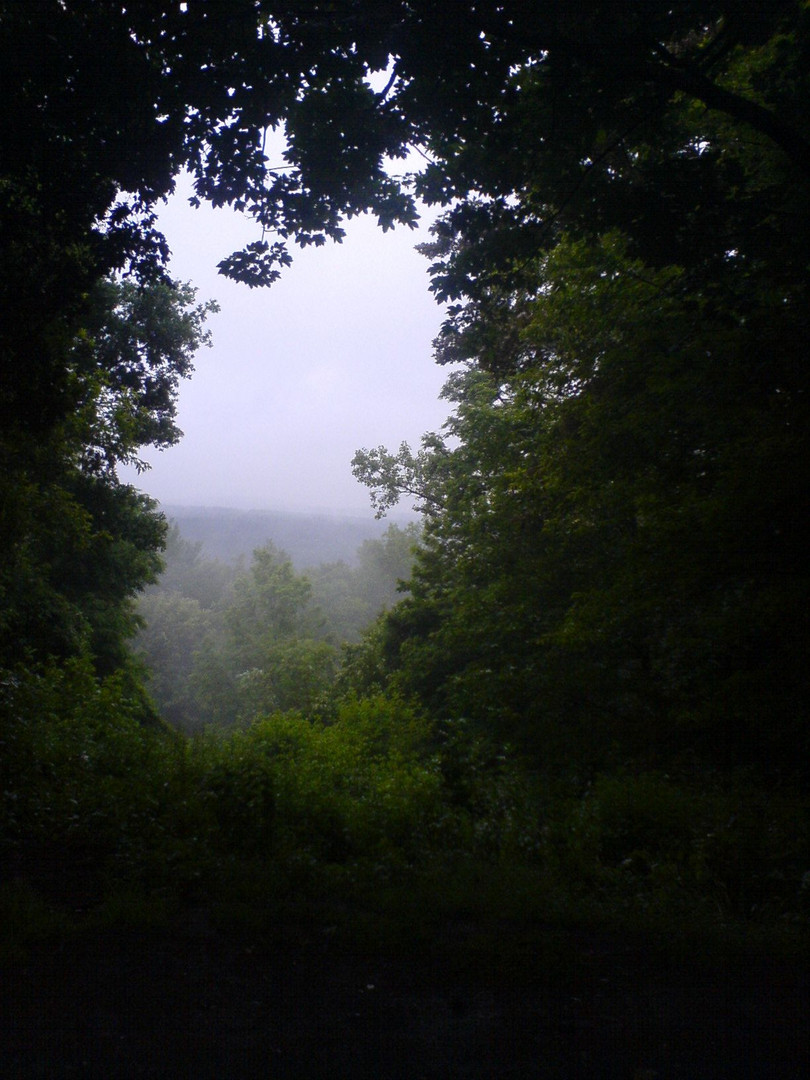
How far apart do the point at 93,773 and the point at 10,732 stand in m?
1.29

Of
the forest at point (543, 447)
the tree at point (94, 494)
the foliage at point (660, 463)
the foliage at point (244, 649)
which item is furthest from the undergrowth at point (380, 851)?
the foliage at point (244, 649)

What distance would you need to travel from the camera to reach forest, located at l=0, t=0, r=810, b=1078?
553 cm

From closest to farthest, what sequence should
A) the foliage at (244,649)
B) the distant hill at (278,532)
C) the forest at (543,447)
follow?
the forest at (543,447) < the foliage at (244,649) < the distant hill at (278,532)

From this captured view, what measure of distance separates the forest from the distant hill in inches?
5603

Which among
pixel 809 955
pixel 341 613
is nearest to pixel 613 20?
pixel 809 955

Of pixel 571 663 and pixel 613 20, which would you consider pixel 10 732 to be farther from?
pixel 613 20

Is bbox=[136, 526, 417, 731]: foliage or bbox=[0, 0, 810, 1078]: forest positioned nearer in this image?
bbox=[0, 0, 810, 1078]: forest

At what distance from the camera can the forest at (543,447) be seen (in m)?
5.53

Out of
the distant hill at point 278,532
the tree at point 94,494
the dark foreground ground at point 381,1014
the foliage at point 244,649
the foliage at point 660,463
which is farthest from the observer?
the distant hill at point 278,532

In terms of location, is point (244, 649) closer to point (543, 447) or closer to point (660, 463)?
point (543, 447)

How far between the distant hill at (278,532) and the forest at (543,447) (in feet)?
467

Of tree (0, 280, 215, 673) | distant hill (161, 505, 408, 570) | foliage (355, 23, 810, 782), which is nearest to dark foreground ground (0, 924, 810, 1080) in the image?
foliage (355, 23, 810, 782)

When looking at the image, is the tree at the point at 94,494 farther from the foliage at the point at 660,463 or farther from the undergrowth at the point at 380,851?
the foliage at the point at 660,463

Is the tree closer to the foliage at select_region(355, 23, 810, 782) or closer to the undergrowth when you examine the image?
the undergrowth
